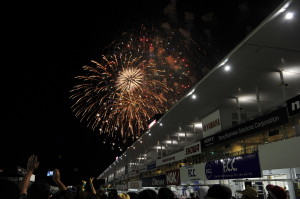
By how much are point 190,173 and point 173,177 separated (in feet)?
7.85

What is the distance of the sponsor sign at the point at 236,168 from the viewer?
1048cm

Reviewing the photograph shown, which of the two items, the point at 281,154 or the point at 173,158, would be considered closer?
the point at 281,154

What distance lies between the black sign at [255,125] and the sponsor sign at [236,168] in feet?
3.18

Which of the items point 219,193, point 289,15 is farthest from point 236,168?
point 219,193

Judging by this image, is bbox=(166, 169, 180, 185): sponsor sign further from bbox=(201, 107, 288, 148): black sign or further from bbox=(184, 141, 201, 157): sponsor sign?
bbox=(201, 107, 288, 148): black sign

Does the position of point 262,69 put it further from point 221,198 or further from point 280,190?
point 221,198

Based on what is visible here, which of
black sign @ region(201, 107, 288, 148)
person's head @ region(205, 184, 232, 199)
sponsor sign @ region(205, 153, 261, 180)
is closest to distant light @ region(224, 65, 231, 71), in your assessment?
black sign @ region(201, 107, 288, 148)

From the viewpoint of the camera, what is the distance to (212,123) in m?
17.0

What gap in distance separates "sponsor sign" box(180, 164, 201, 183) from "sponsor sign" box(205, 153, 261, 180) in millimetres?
1464

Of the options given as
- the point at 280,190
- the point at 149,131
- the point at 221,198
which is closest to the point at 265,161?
the point at 280,190

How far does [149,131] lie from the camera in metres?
24.4

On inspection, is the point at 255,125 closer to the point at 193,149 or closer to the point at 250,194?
the point at 193,149

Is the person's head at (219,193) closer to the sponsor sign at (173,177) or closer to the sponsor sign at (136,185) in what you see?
the sponsor sign at (173,177)

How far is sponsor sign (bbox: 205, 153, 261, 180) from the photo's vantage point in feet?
34.4
